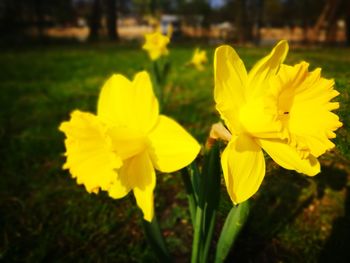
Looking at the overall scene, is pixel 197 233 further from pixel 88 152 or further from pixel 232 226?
pixel 88 152

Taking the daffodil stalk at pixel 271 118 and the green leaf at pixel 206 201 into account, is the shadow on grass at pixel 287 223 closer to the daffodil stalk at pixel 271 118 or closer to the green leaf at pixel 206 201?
the green leaf at pixel 206 201

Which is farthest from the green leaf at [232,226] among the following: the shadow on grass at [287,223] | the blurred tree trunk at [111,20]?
the blurred tree trunk at [111,20]

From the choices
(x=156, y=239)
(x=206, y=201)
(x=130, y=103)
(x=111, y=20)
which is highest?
(x=130, y=103)

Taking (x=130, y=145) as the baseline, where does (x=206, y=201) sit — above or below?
below

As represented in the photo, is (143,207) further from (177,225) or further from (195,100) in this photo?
(195,100)

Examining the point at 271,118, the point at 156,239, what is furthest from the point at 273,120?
the point at 156,239

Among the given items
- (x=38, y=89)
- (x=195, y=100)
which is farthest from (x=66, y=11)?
(x=195, y=100)

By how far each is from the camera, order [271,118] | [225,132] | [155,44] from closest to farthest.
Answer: [271,118] → [225,132] → [155,44]

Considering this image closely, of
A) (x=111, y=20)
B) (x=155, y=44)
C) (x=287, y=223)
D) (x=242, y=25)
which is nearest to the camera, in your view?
(x=287, y=223)
